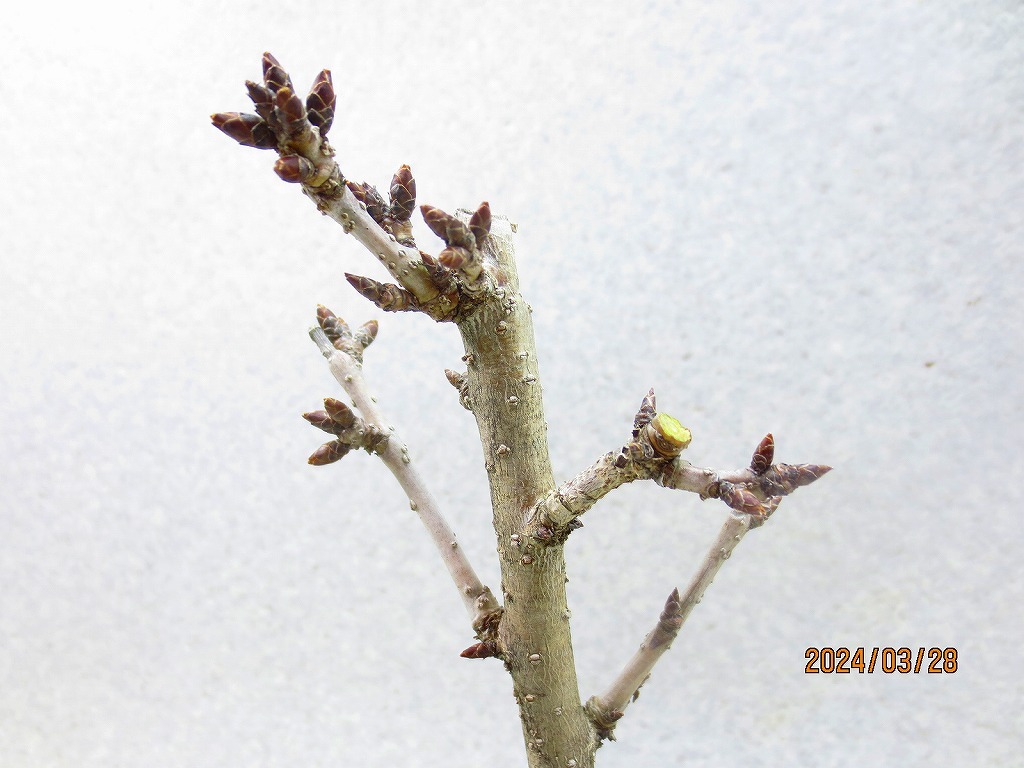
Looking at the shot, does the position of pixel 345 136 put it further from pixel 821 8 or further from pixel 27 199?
pixel 821 8

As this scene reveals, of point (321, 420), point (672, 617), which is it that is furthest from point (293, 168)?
point (672, 617)

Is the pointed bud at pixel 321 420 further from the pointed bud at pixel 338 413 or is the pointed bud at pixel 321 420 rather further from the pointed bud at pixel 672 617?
the pointed bud at pixel 672 617

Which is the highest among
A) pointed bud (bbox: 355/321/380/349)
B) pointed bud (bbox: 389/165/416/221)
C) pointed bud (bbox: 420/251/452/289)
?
Answer: pointed bud (bbox: 355/321/380/349)

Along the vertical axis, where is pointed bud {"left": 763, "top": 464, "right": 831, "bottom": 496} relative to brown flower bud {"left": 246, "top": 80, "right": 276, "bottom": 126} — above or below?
above

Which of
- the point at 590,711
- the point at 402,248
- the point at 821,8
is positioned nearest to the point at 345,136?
the point at 821,8

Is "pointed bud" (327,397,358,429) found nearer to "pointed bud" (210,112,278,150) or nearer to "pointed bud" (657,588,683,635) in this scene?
"pointed bud" (210,112,278,150)
